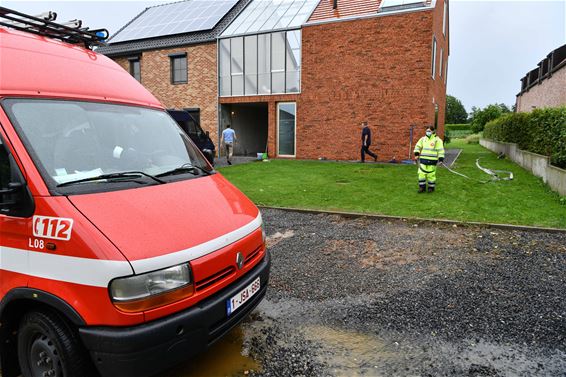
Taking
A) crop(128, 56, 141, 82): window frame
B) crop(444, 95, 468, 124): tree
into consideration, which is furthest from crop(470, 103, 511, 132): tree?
crop(444, 95, 468, 124): tree

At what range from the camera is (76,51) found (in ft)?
12.3

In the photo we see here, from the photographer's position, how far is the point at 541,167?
10891mm

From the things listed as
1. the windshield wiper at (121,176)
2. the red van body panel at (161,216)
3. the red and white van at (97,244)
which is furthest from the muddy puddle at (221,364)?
the windshield wiper at (121,176)

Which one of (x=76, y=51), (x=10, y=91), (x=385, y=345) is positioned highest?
(x=76, y=51)

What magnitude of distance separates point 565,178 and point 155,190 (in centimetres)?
930

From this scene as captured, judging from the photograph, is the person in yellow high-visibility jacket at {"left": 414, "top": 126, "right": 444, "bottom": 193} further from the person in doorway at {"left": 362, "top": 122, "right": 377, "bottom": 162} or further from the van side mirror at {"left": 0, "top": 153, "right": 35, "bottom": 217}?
the van side mirror at {"left": 0, "top": 153, "right": 35, "bottom": 217}

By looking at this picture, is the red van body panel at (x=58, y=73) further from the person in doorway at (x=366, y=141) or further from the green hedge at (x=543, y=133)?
the person in doorway at (x=366, y=141)

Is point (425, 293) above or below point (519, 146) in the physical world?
below

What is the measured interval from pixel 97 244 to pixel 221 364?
1457 millimetres

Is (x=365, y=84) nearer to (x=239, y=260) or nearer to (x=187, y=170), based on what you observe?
(x=187, y=170)

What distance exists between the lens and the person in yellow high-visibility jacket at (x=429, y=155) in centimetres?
914

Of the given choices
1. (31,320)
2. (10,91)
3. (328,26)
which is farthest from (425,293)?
(328,26)

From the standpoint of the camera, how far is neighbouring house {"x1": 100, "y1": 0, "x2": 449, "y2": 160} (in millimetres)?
16359

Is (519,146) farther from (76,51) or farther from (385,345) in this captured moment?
(76,51)
